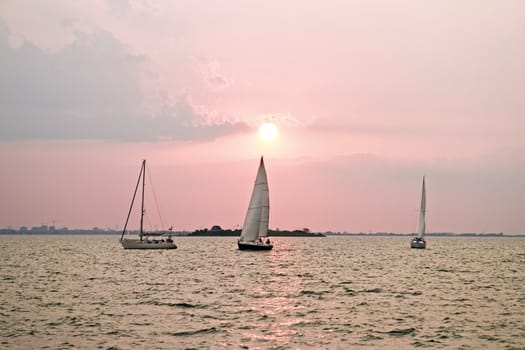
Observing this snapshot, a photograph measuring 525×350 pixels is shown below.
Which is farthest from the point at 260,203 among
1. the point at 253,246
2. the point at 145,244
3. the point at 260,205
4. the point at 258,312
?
the point at 258,312

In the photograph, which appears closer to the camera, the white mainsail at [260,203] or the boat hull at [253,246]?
the white mainsail at [260,203]

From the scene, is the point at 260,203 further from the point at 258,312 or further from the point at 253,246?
the point at 258,312

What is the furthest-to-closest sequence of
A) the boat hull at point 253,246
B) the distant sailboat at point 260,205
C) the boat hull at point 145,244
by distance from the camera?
the boat hull at point 145,244
the boat hull at point 253,246
the distant sailboat at point 260,205

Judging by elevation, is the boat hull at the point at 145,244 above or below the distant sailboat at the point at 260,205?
below

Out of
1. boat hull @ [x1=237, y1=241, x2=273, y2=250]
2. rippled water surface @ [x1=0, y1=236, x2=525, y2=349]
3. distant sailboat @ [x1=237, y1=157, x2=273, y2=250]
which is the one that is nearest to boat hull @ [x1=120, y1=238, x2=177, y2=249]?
boat hull @ [x1=237, y1=241, x2=273, y2=250]

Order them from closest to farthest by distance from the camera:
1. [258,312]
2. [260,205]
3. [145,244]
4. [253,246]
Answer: [258,312]
[260,205]
[253,246]
[145,244]

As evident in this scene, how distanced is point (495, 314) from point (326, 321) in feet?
39.6

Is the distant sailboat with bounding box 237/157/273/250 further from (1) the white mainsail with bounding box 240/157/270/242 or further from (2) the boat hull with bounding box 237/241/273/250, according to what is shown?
(2) the boat hull with bounding box 237/241/273/250

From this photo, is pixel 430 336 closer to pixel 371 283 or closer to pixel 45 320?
pixel 45 320

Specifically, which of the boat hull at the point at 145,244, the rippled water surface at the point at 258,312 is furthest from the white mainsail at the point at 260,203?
the rippled water surface at the point at 258,312

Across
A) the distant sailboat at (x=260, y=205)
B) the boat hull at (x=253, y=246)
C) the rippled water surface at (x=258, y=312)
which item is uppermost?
the distant sailboat at (x=260, y=205)

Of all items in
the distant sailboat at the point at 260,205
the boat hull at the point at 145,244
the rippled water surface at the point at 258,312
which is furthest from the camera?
the boat hull at the point at 145,244

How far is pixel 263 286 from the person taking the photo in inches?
2302

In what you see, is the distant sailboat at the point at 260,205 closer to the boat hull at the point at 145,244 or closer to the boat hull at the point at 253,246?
the boat hull at the point at 253,246
